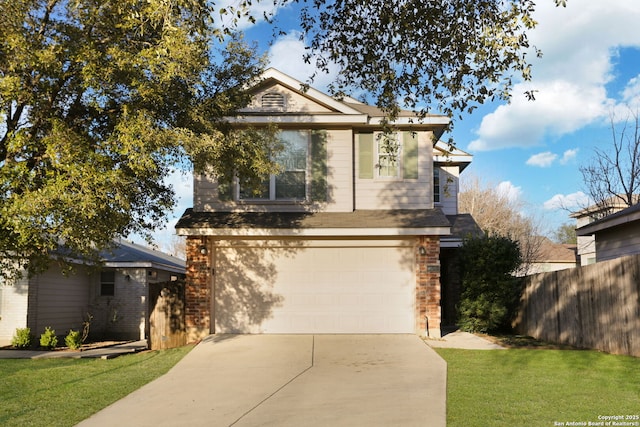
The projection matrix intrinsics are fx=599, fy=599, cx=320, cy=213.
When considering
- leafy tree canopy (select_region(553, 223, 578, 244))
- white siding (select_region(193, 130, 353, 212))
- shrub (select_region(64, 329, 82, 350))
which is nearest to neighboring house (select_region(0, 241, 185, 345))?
shrub (select_region(64, 329, 82, 350))

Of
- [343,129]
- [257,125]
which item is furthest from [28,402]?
[343,129]

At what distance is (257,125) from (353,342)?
5.70 meters

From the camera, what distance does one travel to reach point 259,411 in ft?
25.6

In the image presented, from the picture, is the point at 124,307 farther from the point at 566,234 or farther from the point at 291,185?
the point at 566,234

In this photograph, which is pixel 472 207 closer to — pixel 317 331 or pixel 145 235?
pixel 317 331

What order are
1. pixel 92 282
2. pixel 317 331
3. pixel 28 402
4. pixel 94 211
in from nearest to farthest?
1. pixel 28 402
2. pixel 94 211
3. pixel 317 331
4. pixel 92 282

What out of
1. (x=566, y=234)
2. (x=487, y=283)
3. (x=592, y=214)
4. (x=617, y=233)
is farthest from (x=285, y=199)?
(x=566, y=234)

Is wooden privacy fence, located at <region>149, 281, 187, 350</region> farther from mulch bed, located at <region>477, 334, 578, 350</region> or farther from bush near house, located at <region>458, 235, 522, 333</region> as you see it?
mulch bed, located at <region>477, 334, 578, 350</region>

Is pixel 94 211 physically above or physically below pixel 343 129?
below

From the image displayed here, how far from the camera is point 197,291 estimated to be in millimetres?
14062

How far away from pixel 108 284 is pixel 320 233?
1142cm

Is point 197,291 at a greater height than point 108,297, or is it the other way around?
point 197,291

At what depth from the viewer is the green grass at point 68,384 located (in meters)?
7.70

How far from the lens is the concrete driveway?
7.45 meters
